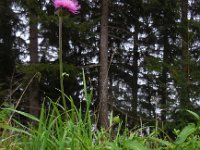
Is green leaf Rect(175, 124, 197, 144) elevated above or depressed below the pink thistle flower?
below

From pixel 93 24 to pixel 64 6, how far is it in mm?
10250

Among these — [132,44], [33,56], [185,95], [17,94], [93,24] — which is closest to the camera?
[185,95]

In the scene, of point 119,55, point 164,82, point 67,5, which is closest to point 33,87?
point 164,82

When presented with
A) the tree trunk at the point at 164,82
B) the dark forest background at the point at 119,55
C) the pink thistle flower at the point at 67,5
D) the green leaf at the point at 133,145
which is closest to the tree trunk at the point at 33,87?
the dark forest background at the point at 119,55

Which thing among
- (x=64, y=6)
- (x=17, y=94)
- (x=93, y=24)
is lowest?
(x=17, y=94)

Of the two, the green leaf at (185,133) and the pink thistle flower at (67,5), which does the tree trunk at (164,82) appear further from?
the green leaf at (185,133)

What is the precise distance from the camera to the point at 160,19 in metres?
16.6

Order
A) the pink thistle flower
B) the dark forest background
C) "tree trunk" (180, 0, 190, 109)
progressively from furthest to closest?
the dark forest background
"tree trunk" (180, 0, 190, 109)
the pink thistle flower

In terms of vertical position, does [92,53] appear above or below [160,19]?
below

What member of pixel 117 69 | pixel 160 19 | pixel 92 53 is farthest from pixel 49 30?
pixel 160 19

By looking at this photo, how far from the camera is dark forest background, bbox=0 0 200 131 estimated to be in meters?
11.5

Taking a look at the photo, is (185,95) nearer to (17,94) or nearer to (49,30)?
(17,94)

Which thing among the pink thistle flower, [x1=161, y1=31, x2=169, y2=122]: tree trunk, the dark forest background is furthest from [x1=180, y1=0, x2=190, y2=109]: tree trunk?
Answer: the pink thistle flower

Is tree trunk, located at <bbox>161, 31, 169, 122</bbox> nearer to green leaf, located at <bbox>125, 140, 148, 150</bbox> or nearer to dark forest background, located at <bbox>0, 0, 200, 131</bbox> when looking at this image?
dark forest background, located at <bbox>0, 0, 200, 131</bbox>
